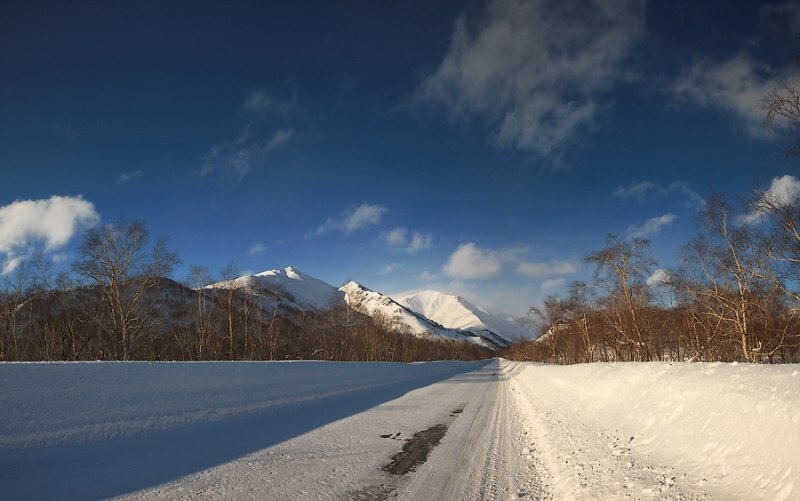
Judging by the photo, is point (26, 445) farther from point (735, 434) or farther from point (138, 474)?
point (735, 434)

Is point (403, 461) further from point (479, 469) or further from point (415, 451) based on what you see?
point (479, 469)

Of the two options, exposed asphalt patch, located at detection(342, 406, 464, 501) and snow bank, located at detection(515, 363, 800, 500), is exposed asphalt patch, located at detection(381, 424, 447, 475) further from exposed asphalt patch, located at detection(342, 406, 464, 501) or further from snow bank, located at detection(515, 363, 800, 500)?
snow bank, located at detection(515, 363, 800, 500)

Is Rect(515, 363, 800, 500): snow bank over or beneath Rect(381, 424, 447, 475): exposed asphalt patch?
over

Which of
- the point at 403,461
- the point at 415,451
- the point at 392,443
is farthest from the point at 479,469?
the point at 392,443

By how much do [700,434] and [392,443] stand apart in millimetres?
5112

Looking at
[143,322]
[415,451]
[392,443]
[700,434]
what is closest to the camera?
[700,434]

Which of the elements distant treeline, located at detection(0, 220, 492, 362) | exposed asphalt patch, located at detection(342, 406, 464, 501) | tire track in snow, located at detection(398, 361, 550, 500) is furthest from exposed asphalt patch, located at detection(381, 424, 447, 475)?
distant treeline, located at detection(0, 220, 492, 362)

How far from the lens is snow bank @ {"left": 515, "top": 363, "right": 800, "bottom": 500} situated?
368 cm

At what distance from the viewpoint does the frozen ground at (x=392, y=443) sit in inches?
169

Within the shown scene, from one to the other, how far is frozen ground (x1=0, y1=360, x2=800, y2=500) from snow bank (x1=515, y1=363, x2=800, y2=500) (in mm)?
24

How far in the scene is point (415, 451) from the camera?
6.56 m

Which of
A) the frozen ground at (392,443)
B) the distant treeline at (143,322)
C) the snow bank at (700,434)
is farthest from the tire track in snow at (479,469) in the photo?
the distant treeline at (143,322)

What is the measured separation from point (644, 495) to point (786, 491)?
4.45ft

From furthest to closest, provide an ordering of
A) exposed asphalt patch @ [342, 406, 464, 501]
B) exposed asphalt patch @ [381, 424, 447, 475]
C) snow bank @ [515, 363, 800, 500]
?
exposed asphalt patch @ [381, 424, 447, 475]
exposed asphalt patch @ [342, 406, 464, 501]
snow bank @ [515, 363, 800, 500]
